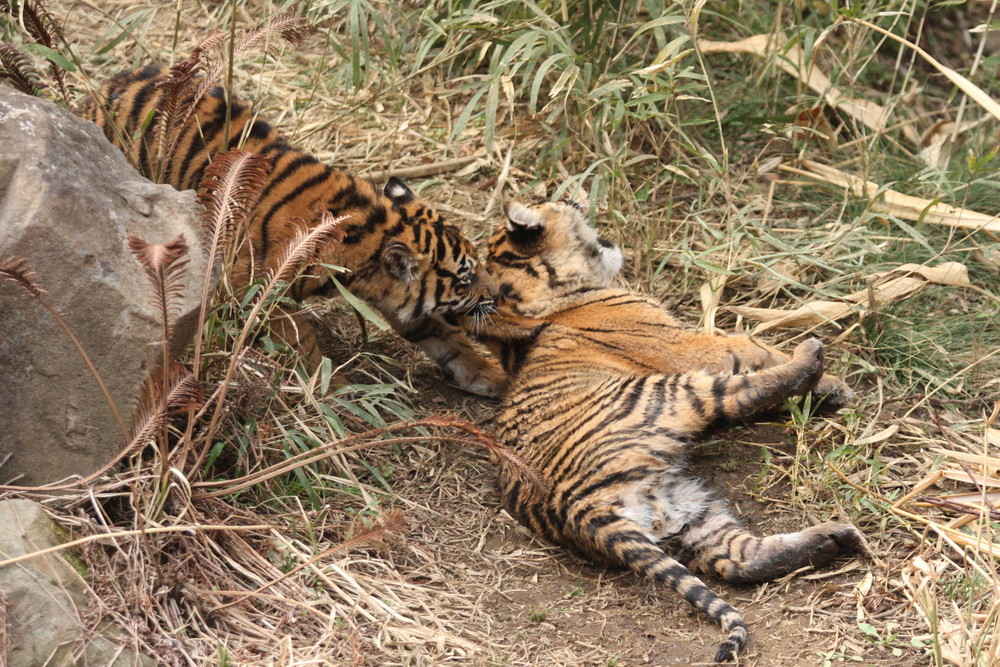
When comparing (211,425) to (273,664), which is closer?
(273,664)

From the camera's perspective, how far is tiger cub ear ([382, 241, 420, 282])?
4297 millimetres

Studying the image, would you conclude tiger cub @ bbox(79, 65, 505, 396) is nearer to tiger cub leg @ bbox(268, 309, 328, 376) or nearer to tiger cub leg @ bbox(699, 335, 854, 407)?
tiger cub leg @ bbox(268, 309, 328, 376)

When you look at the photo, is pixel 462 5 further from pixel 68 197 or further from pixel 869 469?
pixel 869 469

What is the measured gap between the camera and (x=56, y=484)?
10.2 feet

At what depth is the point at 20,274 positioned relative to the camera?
2746 mm

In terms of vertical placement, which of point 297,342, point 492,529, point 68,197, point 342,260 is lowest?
point 492,529

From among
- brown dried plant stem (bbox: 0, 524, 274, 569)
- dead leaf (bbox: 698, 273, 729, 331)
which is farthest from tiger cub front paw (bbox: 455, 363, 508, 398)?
brown dried plant stem (bbox: 0, 524, 274, 569)

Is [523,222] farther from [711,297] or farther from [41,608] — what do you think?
[41,608]

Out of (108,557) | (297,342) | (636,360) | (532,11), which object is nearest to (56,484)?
(108,557)

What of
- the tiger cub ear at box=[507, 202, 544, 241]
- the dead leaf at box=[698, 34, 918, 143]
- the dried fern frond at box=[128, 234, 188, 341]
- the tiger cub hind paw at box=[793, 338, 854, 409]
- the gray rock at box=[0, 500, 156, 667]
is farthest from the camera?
the dead leaf at box=[698, 34, 918, 143]

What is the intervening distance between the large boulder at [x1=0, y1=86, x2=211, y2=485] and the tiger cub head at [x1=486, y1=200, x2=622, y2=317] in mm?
1666

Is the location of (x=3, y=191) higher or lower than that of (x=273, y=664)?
higher

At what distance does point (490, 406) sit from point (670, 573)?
60.5 inches

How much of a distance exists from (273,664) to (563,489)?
120 centimetres
